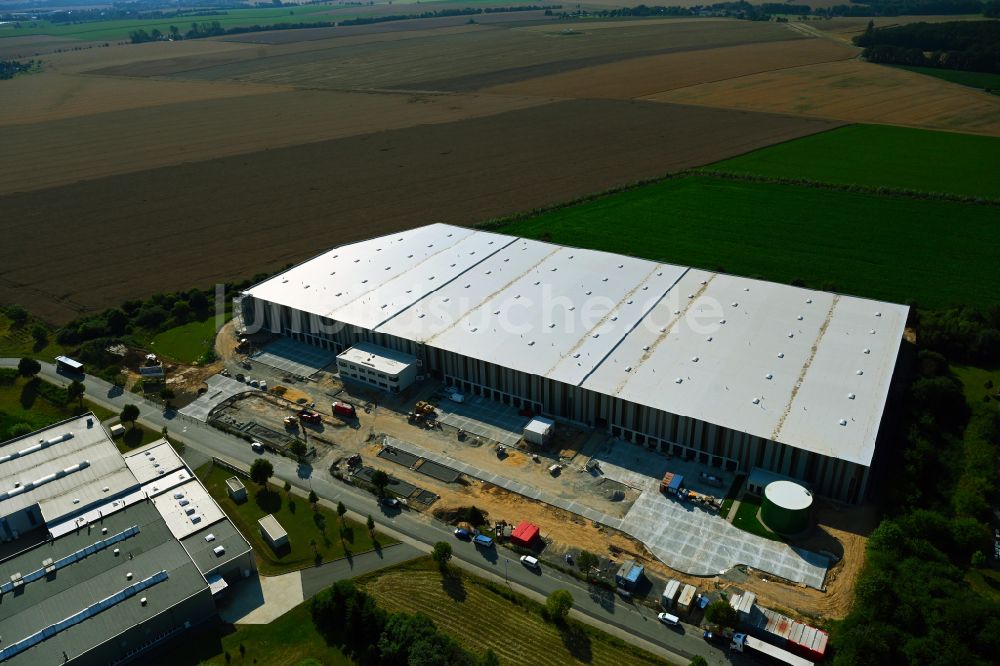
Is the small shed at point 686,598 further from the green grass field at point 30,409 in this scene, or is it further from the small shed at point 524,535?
the green grass field at point 30,409

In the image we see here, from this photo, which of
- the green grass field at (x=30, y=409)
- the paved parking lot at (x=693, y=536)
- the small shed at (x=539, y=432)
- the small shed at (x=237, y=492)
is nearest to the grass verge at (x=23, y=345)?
the green grass field at (x=30, y=409)

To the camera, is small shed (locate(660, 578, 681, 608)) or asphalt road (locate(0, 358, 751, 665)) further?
small shed (locate(660, 578, 681, 608))

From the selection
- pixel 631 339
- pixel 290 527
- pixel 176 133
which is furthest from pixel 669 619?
pixel 176 133

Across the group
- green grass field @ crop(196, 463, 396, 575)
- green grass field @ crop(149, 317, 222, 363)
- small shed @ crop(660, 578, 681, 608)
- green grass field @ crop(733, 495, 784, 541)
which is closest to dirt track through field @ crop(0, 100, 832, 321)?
green grass field @ crop(149, 317, 222, 363)

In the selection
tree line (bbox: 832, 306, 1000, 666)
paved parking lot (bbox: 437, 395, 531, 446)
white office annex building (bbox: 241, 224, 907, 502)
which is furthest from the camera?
paved parking lot (bbox: 437, 395, 531, 446)

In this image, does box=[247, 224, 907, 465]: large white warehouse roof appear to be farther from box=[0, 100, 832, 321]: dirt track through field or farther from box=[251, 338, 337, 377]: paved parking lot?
box=[0, 100, 832, 321]: dirt track through field

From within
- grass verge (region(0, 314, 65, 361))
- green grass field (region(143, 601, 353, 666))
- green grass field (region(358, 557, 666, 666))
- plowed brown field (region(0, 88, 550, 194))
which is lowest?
green grass field (region(358, 557, 666, 666))

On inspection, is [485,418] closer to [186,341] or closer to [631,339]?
[631,339]
